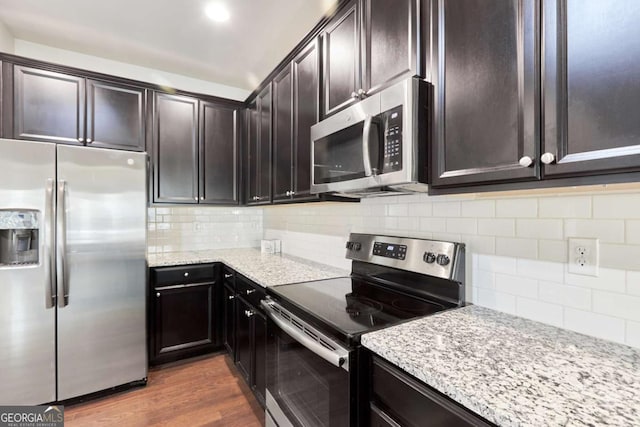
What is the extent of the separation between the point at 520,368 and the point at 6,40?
3.67 meters

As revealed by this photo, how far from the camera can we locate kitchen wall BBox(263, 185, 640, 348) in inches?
35.4

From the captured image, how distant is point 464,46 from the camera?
99cm

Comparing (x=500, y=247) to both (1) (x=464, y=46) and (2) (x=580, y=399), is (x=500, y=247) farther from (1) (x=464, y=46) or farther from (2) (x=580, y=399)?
(1) (x=464, y=46)

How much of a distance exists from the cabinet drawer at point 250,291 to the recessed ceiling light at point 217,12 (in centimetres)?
A: 187

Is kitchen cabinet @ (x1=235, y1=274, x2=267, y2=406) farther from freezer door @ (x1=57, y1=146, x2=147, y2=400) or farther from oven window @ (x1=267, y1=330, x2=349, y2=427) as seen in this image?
freezer door @ (x1=57, y1=146, x2=147, y2=400)

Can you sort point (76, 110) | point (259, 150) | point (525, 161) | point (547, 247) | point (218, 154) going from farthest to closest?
point (218, 154)
point (259, 150)
point (76, 110)
point (547, 247)
point (525, 161)

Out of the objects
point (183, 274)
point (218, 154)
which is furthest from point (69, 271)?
point (218, 154)

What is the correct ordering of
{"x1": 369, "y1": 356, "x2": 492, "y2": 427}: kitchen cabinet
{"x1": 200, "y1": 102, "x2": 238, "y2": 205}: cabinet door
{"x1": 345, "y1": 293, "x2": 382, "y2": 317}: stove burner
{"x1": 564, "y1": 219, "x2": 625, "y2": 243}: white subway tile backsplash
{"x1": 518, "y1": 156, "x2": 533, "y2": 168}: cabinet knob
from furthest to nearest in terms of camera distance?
{"x1": 200, "y1": 102, "x2": 238, "y2": 205}: cabinet door, {"x1": 345, "y1": 293, "x2": 382, "y2": 317}: stove burner, {"x1": 564, "y1": 219, "x2": 625, "y2": 243}: white subway tile backsplash, {"x1": 518, "y1": 156, "x2": 533, "y2": 168}: cabinet knob, {"x1": 369, "y1": 356, "x2": 492, "y2": 427}: kitchen cabinet

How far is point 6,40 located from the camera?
2262 millimetres

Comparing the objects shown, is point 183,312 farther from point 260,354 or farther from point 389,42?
point 389,42

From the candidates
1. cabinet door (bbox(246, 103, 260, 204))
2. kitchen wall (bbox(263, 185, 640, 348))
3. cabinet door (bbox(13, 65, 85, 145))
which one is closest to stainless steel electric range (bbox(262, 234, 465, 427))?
kitchen wall (bbox(263, 185, 640, 348))

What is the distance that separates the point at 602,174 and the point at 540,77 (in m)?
0.29

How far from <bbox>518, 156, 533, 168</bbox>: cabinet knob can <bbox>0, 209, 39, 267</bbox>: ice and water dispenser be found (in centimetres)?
253

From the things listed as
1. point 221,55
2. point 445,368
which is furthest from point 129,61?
point 445,368
